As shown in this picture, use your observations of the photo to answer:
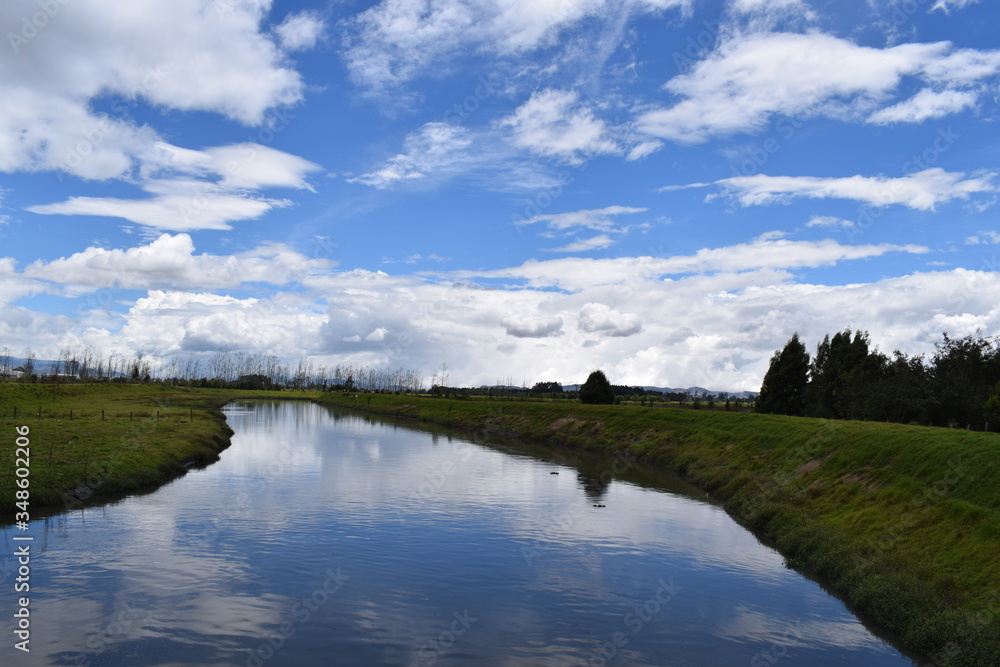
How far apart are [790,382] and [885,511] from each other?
203ft

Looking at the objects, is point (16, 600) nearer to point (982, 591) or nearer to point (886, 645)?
point (886, 645)

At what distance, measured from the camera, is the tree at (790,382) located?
86600mm

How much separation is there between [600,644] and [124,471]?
36.3m

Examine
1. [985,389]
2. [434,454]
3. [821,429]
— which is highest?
[985,389]

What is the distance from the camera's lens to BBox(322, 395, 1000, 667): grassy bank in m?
20.0

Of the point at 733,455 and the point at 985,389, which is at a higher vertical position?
the point at 985,389

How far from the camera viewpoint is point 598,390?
4417 inches

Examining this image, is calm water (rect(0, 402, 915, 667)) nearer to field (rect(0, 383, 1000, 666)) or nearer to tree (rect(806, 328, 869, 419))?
field (rect(0, 383, 1000, 666))

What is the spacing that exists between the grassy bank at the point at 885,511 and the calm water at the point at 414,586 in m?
1.59

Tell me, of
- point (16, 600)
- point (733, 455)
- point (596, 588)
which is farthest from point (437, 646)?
point (733, 455)

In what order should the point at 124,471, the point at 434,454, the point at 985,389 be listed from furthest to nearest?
the point at 434,454
the point at 985,389
the point at 124,471

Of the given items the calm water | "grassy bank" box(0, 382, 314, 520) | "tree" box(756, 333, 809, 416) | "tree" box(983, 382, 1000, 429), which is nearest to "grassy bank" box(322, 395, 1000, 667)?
Result: the calm water

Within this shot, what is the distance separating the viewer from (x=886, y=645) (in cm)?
2077

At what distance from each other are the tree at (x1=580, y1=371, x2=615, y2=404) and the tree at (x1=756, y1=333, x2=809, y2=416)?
30.1 meters
